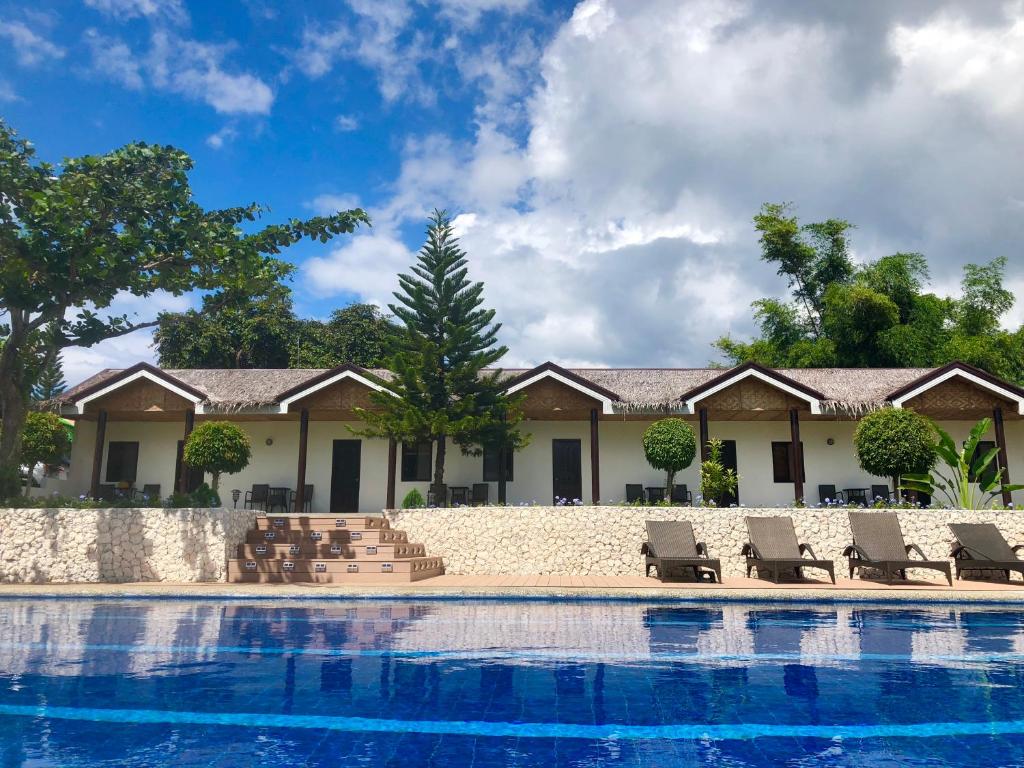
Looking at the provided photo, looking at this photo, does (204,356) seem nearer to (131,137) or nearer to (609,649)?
(131,137)

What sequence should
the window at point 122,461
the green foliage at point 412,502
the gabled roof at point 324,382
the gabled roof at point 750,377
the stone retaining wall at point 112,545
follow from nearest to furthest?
1. the stone retaining wall at point 112,545
2. the green foliage at point 412,502
3. the gabled roof at point 750,377
4. the gabled roof at point 324,382
5. the window at point 122,461

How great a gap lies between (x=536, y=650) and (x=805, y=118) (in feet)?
35.3

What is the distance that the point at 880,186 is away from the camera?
16.8 m

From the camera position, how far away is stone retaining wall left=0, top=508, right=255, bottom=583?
11.5 m

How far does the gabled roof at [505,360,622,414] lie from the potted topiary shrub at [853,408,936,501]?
504 centimetres

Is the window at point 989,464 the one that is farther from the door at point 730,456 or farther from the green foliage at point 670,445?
the green foliage at point 670,445

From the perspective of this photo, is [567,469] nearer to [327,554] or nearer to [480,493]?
[480,493]

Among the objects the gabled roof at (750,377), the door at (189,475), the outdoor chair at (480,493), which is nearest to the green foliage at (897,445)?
the gabled roof at (750,377)

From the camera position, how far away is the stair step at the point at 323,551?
11.6 m

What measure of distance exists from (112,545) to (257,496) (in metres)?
4.97

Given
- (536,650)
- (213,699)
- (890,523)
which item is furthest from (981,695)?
(890,523)

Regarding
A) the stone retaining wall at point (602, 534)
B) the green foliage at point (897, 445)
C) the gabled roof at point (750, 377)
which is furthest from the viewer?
the gabled roof at point (750, 377)

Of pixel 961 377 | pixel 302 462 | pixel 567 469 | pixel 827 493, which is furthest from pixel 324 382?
pixel 961 377

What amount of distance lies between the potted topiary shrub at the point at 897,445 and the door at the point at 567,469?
256 inches
